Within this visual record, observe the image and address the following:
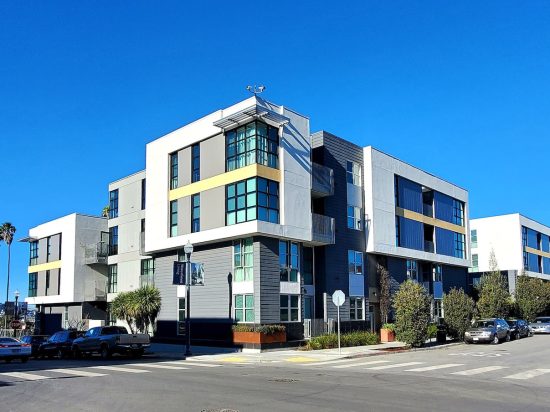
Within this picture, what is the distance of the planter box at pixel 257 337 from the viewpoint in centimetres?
2956

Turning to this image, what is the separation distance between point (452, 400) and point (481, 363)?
11.0 metres

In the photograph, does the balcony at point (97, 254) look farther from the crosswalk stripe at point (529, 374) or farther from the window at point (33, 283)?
the crosswalk stripe at point (529, 374)

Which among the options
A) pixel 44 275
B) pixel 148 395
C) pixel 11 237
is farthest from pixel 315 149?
pixel 11 237

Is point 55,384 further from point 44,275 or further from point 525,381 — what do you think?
point 44,275

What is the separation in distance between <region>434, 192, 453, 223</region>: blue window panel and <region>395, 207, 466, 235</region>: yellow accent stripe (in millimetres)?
465

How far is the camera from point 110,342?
27000mm

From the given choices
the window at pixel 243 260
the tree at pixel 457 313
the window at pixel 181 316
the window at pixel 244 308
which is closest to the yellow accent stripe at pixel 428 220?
the tree at pixel 457 313

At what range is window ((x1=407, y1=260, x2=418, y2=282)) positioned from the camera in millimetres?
45209

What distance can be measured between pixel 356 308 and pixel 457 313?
6404mm

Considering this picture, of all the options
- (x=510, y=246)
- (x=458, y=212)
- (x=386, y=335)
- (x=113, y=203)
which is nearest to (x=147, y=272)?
(x=113, y=203)

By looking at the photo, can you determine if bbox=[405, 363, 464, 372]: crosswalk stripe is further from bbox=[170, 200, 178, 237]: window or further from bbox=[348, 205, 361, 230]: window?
bbox=[170, 200, 178, 237]: window

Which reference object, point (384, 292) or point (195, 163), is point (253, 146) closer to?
point (195, 163)

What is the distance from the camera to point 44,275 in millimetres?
54719

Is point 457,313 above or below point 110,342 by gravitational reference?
above
